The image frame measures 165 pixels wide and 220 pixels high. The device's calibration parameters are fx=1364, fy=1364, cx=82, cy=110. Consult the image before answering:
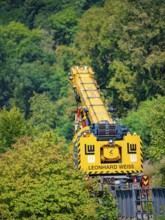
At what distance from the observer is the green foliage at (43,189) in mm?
51688

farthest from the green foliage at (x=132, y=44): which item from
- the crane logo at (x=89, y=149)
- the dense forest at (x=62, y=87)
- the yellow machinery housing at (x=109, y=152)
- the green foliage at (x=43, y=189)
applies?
the green foliage at (x=43, y=189)

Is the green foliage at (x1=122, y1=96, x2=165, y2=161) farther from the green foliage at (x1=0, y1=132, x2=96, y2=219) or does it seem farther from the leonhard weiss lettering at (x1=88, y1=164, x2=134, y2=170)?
the green foliage at (x1=0, y1=132, x2=96, y2=219)

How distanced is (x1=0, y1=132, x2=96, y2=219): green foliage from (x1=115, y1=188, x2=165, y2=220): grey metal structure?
1.53 meters

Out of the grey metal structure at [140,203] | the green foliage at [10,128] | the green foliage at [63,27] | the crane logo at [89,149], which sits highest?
the green foliage at [63,27]

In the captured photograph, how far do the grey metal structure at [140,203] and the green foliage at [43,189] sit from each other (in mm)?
1531

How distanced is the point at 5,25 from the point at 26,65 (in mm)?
23446

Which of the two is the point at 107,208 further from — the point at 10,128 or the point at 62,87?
the point at 62,87

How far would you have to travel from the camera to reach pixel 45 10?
168375mm

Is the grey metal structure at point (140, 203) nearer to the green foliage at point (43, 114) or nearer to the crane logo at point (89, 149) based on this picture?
the crane logo at point (89, 149)

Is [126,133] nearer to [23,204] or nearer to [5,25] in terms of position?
[23,204]

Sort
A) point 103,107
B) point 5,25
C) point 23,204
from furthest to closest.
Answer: point 5,25, point 103,107, point 23,204

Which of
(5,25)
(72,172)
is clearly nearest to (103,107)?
(72,172)

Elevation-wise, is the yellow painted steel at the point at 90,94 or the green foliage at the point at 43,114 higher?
the green foliage at the point at 43,114

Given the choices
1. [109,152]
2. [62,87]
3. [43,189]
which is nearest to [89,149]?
[109,152]
